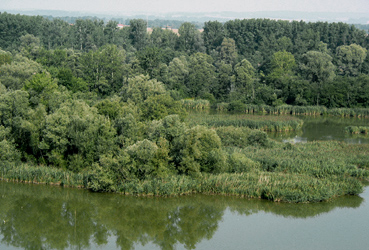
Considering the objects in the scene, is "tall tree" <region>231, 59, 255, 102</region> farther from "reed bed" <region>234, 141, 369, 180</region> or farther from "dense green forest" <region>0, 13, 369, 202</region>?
"reed bed" <region>234, 141, 369, 180</region>

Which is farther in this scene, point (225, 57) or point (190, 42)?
point (190, 42)

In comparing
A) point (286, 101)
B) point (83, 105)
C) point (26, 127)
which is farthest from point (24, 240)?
point (286, 101)

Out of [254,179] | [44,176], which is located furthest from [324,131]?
[44,176]

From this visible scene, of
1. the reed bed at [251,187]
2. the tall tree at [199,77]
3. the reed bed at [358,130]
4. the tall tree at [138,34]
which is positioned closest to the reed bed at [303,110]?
the reed bed at [358,130]

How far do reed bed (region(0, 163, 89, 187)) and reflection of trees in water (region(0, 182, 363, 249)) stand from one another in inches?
20.4

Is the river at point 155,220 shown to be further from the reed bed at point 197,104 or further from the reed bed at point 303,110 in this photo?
the reed bed at point 197,104

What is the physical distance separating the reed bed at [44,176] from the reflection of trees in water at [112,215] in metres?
0.52

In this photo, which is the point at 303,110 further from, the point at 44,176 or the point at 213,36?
the point at 213,36

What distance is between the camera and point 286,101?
68.0 m

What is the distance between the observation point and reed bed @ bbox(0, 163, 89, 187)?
2997 cm

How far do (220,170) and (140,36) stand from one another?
231 feet

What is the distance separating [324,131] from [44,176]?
3087cm

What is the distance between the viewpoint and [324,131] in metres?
50.2

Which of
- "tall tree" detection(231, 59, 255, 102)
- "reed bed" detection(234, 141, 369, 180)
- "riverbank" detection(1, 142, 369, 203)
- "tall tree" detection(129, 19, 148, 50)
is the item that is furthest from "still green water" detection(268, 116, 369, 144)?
"tall tree" detection(129, 19, 148, 50)
